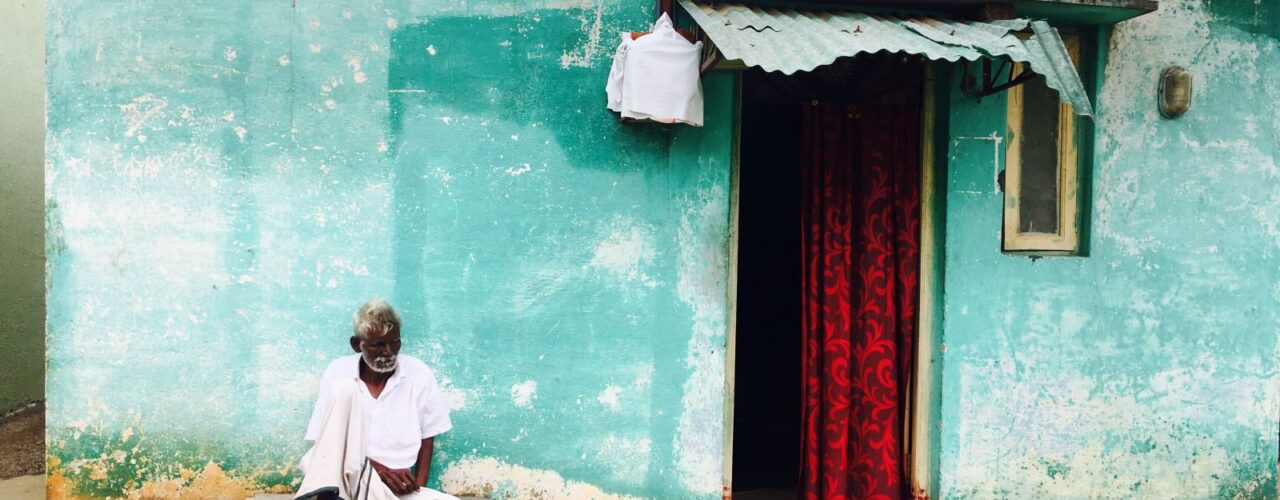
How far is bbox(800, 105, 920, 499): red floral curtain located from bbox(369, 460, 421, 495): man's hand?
2148mm

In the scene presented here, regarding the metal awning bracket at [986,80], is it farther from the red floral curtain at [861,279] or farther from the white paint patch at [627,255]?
the white paint patch at [627,255]

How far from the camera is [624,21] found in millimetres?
Result: 4227

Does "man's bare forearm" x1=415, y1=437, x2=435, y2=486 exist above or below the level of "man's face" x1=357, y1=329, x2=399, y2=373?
below

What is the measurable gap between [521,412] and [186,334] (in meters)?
1.57

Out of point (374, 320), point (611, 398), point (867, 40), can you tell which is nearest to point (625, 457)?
point (611, 398)

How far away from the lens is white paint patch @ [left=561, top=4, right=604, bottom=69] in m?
4.20

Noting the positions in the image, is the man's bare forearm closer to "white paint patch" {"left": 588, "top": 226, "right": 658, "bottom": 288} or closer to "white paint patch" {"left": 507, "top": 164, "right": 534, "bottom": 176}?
"white paint patch" {"left": 588, "top": 226, "right": 658, "bottom": 288}

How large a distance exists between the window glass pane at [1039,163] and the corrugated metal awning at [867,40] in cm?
83

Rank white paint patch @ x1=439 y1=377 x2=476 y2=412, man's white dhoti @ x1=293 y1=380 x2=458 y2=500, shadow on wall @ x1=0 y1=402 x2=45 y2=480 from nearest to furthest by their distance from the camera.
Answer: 1. man's white dhoti @ x1=293 y1=380 x2=458 y2=500
2. white paint patch @ x1=439 y1=377 x2=476 y2=412
3. shadow on wall @ x1=0 y1=402 x2=45 y2=480

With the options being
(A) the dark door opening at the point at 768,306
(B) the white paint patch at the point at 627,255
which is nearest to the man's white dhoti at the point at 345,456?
(B) the white paint patch at the point at 627,255

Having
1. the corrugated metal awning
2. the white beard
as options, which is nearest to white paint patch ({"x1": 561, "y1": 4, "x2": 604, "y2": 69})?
the corrugated metal awning

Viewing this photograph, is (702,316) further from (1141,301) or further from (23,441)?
(23,441)

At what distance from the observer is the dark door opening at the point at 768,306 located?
575 centimetres

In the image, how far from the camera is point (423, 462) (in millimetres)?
3457
